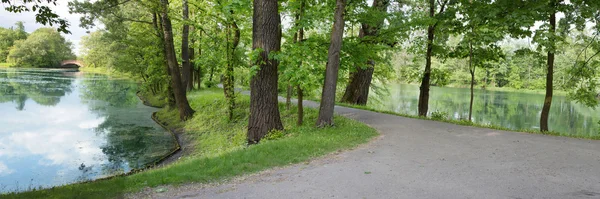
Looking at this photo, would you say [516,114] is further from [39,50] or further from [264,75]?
[39,50]

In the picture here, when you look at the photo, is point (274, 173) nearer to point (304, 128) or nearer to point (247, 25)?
point (304, 128)

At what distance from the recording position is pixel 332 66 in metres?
10.1

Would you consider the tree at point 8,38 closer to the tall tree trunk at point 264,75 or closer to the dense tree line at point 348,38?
the dense tree line at point 348,38

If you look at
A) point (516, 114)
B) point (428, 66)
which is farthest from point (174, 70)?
point (516, 114)

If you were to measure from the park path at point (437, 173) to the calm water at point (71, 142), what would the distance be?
198 inches

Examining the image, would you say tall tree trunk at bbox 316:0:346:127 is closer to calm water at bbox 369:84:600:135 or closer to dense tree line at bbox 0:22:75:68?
calm water at bbox 369:84:600:135

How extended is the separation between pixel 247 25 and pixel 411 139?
886 centimetres

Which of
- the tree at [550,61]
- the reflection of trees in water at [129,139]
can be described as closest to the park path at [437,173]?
the tree at [550,61]

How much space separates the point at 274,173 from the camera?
662 centimetres

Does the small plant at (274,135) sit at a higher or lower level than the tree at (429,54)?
lower

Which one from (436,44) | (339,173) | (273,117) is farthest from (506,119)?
(339,173)

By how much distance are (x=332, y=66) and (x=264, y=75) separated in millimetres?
2012

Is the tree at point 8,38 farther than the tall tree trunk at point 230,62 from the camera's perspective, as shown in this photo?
Yes

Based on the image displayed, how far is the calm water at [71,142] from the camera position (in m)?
10.8
